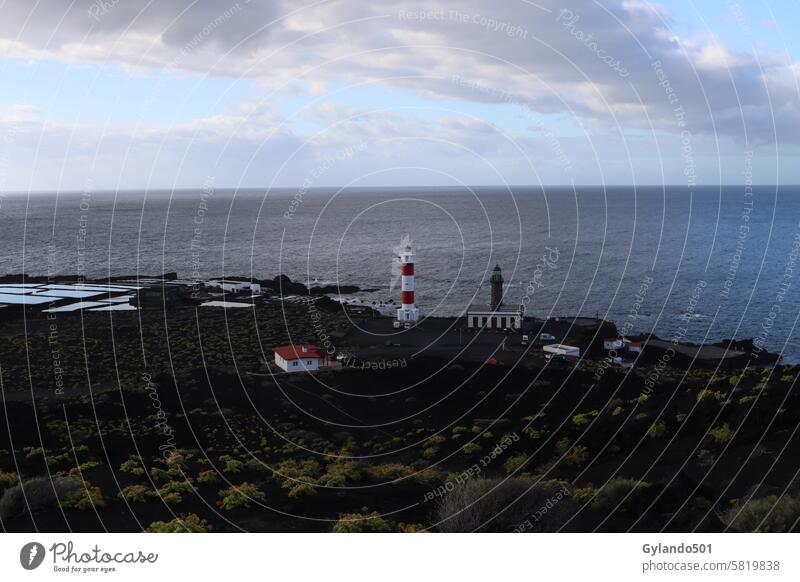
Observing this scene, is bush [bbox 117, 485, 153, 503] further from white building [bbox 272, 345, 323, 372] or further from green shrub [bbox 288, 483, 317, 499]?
white building [bbox 272, 345, 323, 372]

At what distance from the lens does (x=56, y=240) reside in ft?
456

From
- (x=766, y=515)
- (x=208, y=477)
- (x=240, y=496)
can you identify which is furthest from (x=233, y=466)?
(x=766, y=515)

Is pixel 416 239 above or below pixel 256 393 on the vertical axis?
above

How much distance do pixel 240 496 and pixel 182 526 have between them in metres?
2.42

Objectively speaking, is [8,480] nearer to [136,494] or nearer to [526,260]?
[136,494]

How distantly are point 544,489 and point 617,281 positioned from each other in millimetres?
73102

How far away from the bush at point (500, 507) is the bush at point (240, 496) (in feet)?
15.4

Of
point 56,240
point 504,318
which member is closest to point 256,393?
point 504,318

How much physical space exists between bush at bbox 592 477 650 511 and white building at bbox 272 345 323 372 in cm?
2037

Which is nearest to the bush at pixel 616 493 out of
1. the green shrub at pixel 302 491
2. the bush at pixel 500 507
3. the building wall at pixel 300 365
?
the bush at pixel 500 507

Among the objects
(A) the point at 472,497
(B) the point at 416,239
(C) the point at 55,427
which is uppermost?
(B) the point at 416,239

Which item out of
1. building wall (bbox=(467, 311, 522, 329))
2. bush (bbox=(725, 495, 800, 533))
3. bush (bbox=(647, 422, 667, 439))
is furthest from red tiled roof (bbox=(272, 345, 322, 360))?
bush (bbox=(725, 495, 800, 533))

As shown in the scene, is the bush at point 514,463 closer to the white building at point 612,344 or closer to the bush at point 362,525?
the bush at point 362,525

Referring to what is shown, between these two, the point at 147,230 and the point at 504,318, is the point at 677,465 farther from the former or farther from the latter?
the point at 147,230
